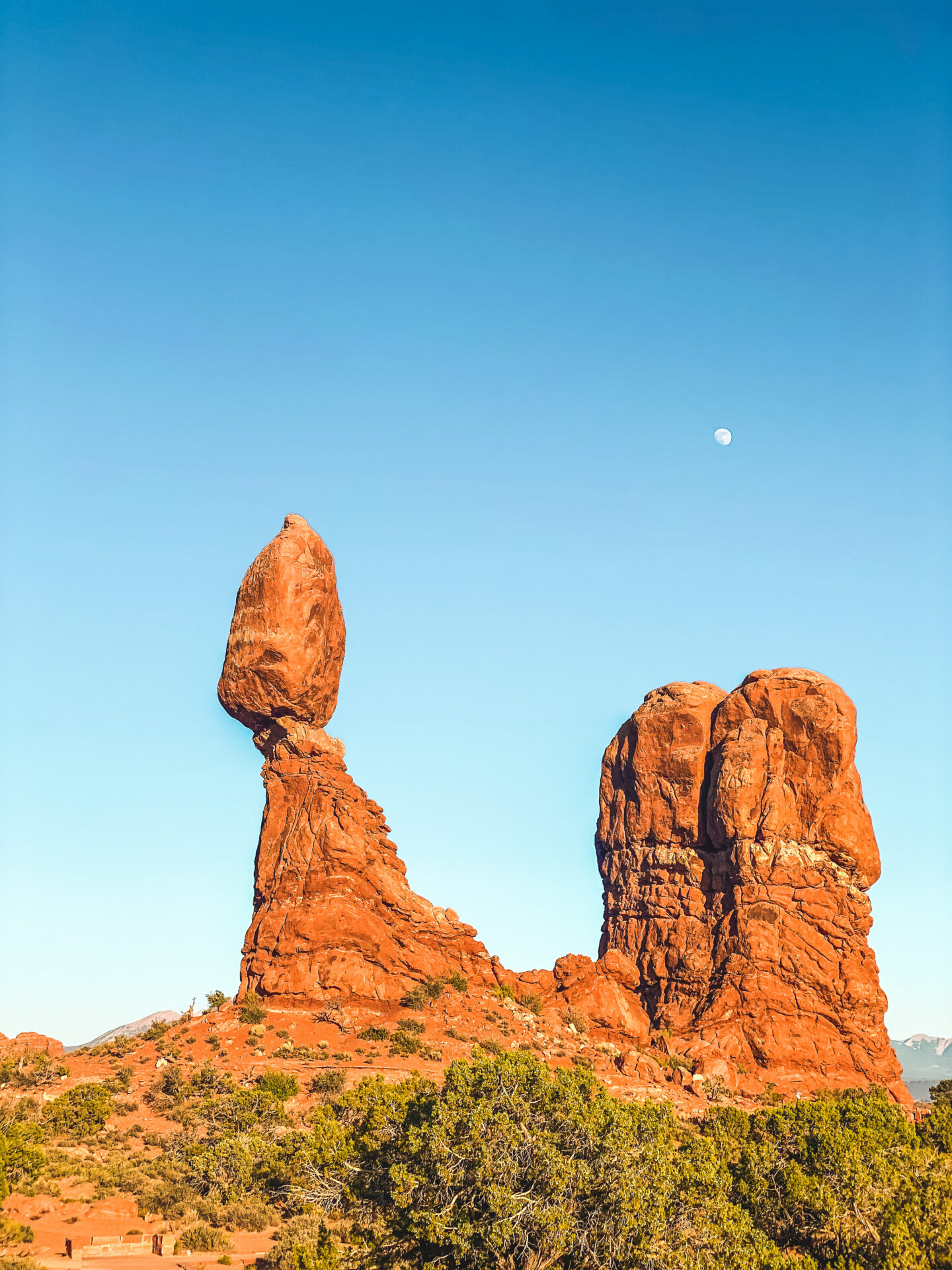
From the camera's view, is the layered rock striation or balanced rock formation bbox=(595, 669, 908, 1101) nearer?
the layered rock striation

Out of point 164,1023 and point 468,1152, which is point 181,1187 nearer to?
point 468,1152

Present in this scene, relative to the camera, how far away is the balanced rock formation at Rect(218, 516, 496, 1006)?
53.2 m

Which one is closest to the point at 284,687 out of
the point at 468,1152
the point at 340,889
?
the point at 340,889

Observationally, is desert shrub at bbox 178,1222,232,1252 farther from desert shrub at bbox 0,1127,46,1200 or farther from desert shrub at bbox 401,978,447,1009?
desert shrub at bbox 401,978,447,1009

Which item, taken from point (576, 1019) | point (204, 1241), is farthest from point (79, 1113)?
point (576, 1019)

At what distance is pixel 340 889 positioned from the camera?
179 feet

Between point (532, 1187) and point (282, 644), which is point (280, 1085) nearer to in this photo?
point (532, 1187)

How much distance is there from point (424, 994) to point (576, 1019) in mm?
7940

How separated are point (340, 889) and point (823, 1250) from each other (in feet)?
97.9

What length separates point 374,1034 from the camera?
50.3 m

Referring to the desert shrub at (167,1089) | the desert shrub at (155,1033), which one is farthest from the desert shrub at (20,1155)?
the desert shrub at (155,1033)

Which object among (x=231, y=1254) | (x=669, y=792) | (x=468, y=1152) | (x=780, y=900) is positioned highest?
(x=669, y=792)

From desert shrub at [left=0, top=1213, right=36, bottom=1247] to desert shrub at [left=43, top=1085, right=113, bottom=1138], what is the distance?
10.0 meters

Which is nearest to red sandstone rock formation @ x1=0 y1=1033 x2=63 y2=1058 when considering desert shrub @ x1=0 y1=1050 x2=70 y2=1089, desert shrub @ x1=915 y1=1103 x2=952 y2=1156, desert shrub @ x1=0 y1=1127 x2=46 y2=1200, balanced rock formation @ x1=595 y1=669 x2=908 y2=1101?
desert shrub @ x1=0 y1=1050 x2=70 y2=1089
